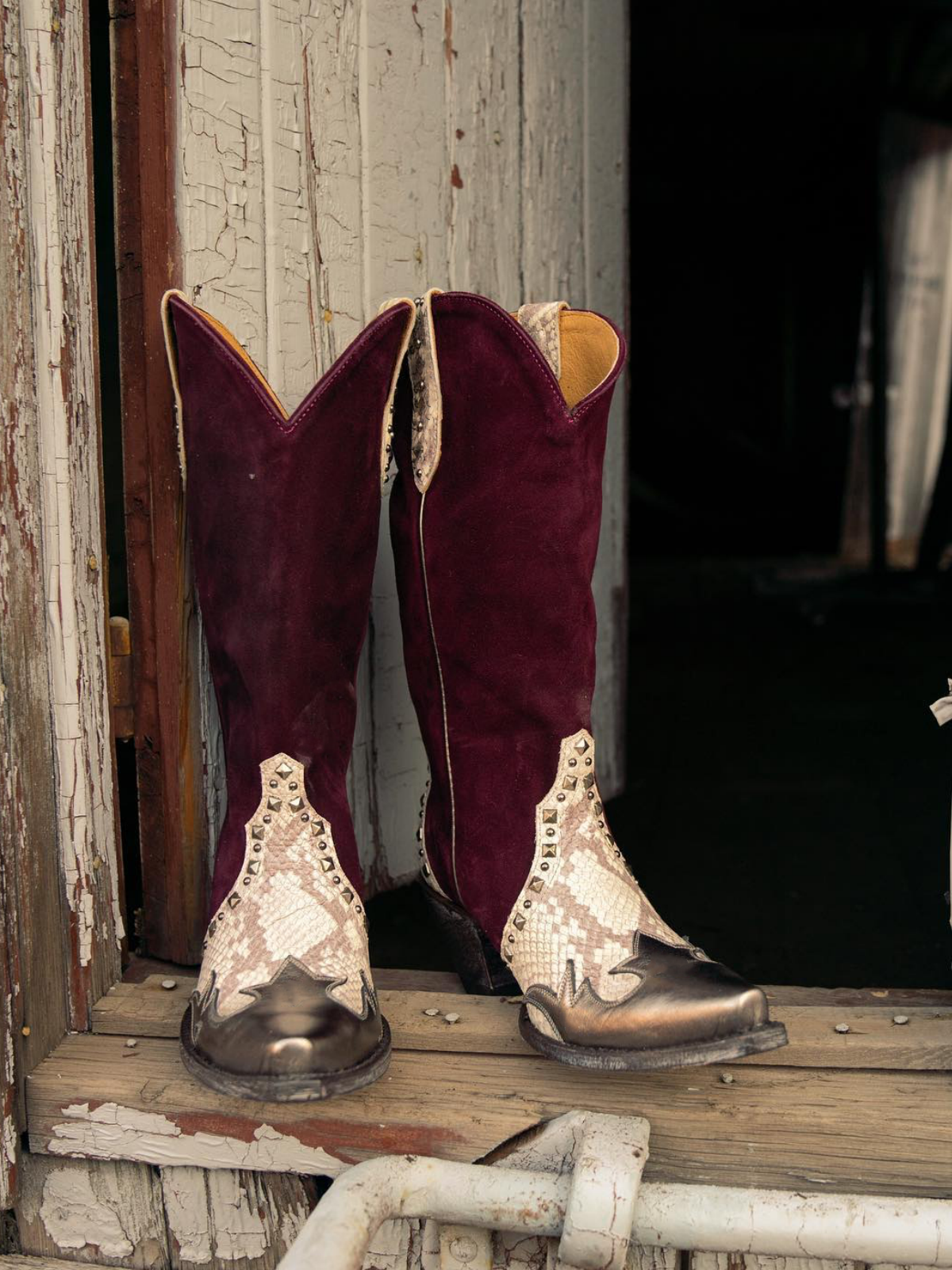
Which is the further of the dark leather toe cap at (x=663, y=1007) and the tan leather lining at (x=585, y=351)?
the tan leather lining at (x=585, y=351)

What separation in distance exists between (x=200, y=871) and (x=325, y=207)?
2.32 ft

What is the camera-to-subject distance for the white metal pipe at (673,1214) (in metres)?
0.82

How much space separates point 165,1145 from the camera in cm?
98

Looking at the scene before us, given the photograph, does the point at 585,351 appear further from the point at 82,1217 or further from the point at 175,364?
the point at 82,1217

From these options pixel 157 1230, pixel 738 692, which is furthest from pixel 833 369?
pixel 157 1230

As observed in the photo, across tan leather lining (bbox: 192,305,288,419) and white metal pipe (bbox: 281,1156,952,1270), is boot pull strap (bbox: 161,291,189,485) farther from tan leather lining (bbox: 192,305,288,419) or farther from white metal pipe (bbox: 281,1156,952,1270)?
white metal pipe (bbox: 281,1156,952,1270)

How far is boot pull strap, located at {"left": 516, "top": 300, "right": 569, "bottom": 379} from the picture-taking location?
110 cm

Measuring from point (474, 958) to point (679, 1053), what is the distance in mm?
287

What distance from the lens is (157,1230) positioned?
1028mm

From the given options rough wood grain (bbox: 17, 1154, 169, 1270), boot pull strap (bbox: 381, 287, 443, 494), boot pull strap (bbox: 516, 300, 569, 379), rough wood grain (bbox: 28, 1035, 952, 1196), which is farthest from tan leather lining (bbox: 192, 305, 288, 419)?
rough wood grain (bbox: 17, 1154, 169, 1270)

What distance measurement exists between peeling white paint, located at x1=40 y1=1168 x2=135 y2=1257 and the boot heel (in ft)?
1.20

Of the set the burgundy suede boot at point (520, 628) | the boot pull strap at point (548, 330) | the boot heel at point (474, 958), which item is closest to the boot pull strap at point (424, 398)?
the burgundy suede boot at point (520, 628)

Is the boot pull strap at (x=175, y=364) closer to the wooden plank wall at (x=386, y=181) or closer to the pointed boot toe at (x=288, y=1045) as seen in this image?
the wooden plank wall at (x=386, y=181)

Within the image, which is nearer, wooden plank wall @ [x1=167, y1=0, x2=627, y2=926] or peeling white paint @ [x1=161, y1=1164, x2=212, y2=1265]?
peeling white paint @ [x1=161, y1=1164, x2=212, y2=1265]
